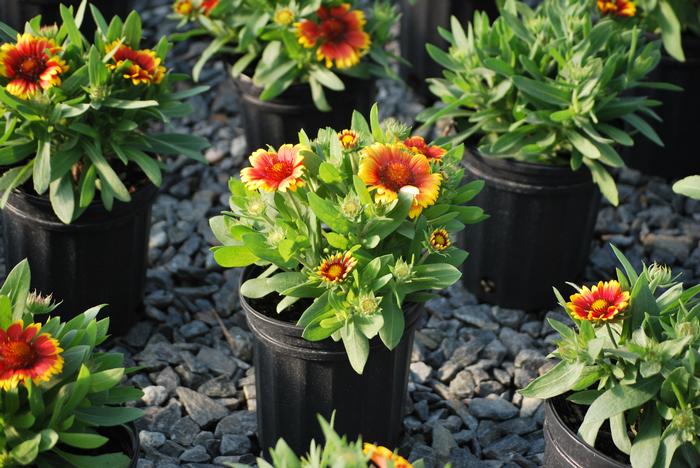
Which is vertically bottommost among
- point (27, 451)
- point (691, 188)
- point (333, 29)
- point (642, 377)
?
point (27, 451)

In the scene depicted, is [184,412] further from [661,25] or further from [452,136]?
[661,25]

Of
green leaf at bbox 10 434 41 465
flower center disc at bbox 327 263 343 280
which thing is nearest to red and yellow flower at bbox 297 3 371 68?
flower center disc at bbox 327 263 343 280

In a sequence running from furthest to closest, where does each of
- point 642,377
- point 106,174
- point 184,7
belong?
1. point 184,7
2. point 106,174
3. point 642,377

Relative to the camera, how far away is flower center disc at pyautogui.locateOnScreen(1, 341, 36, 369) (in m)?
2.12

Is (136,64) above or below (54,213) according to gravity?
above

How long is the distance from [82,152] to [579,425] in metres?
1.61

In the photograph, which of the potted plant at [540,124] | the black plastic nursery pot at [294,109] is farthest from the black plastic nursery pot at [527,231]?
the black plastic nursery pot at [294,109]

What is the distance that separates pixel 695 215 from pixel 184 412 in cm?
220

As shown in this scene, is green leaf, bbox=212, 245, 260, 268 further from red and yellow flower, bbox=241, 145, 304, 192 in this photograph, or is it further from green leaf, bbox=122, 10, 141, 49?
green leaf, bbox=122, 10, 141, 49

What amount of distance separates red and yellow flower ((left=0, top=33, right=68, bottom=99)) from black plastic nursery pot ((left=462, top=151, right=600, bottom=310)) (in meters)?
1.36

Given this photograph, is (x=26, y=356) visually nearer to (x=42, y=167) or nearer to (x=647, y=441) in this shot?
(x=42, y=167)

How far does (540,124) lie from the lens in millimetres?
3283

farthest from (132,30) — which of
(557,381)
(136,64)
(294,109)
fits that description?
(557,381)

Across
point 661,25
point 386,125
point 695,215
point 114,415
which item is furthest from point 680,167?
point 114,415
